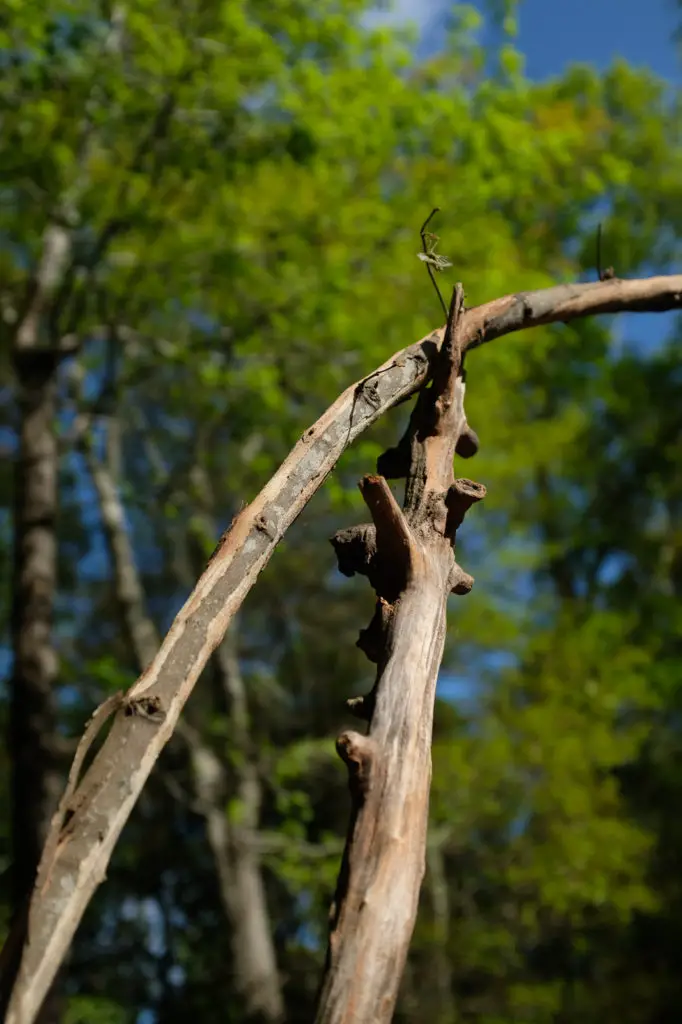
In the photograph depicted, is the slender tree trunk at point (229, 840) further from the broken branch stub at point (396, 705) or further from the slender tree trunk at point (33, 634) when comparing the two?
the broken branch stub at point (396, 705)

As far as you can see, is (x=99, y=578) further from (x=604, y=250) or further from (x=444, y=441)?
(x=444, y=441)

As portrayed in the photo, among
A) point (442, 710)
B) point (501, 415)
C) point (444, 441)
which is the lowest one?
point (444, 441)

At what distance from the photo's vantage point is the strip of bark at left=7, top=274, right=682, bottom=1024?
3.76ft

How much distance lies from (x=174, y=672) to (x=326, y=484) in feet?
18.2

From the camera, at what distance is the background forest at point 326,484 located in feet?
24.6

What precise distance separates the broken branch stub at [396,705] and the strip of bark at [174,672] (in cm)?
13

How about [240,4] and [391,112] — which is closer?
[240,4]

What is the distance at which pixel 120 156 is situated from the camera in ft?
28.9

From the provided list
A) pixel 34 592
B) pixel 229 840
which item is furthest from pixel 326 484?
pixel 229 840

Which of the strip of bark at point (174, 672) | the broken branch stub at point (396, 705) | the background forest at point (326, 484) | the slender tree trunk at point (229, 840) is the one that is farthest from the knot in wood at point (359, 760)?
the slender tree trunk at point (229, 840)

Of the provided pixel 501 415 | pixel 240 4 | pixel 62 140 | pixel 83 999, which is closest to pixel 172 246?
pixel 62 140

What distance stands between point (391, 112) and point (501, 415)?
17.3 ft

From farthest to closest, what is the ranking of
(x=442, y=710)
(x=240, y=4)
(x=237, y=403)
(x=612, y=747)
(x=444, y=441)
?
(x=442, y=710), (x=612, y=747), (x=237, y=403), (x=240, y=4), (x=444, y=441)

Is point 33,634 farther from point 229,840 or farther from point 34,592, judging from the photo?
point 229,840
